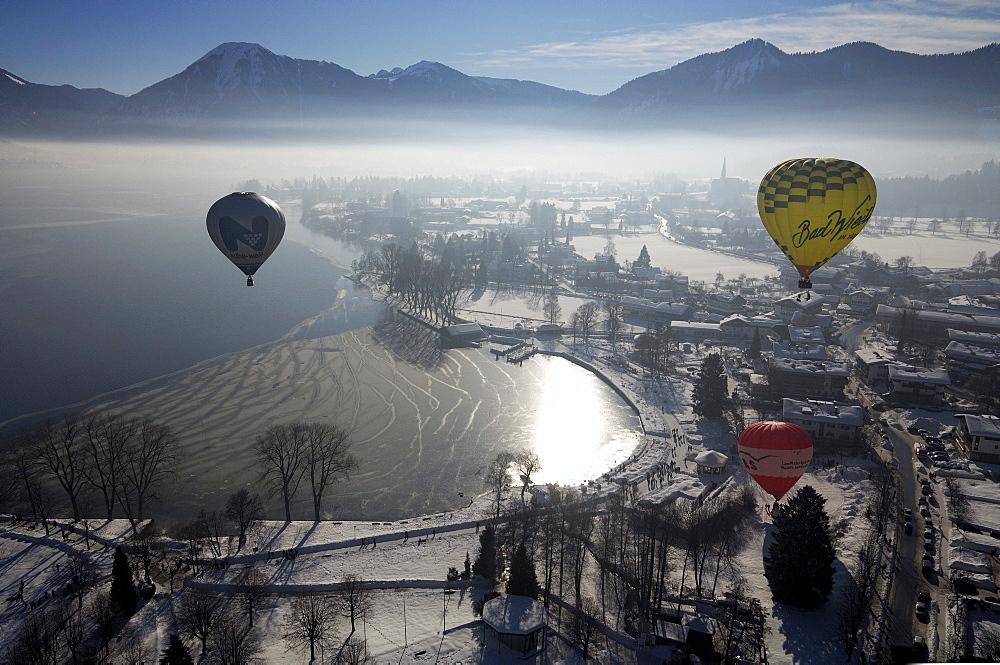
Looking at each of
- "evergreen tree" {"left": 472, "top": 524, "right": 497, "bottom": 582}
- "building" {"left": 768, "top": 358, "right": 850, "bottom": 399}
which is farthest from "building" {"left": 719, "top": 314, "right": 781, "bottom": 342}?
"evergreen tree" {"left": 472, "top": 524, "right": 497, "bottom": 582}

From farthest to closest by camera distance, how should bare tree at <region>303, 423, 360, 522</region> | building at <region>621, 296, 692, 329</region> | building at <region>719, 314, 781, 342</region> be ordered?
building at <region>621, 296, 692, 329</region> < building at <region>719, 314, 781, 342</region> < bare tree at <region>303, 423, 360, 522</region>

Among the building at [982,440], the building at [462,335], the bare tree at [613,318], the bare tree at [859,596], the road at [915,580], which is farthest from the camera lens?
the bare tree at [613,318]

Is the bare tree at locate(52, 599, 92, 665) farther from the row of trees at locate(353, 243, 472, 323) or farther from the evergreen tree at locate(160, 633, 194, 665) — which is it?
the row of trees at locate(353, 243, 472, 323)

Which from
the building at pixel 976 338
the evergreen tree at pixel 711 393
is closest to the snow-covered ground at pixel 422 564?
the evergreen tree at pixel 711 393

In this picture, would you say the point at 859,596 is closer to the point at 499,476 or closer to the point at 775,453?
the point at 775,453

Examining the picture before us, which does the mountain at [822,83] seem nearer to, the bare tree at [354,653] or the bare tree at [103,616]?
the bare tree at [354,653]

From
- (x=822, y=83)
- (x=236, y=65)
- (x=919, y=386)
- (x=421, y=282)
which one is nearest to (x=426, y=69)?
(x=236, y=65)
